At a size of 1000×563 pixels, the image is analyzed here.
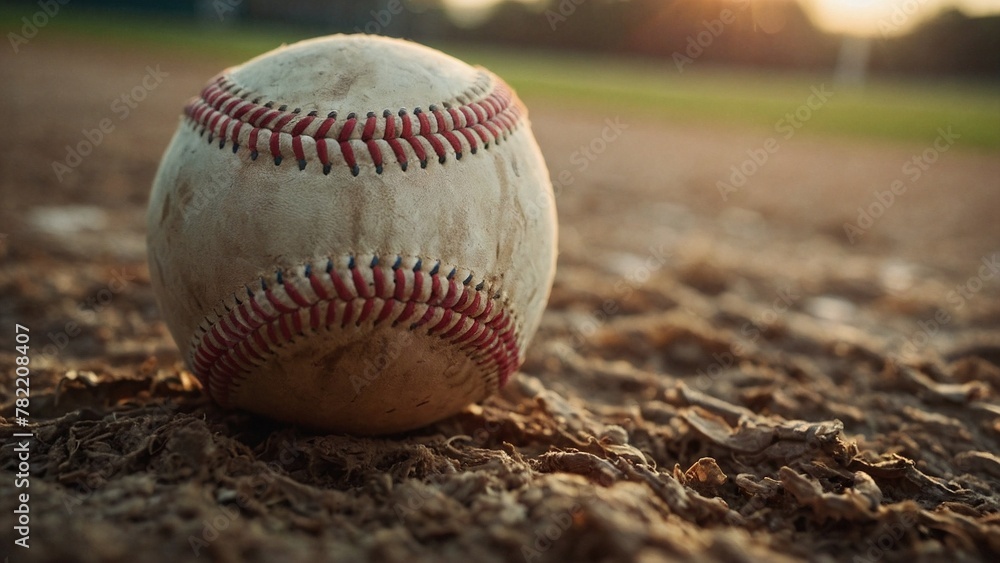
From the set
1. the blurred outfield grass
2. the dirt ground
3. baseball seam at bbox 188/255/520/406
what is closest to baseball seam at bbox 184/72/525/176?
baseball seam at bbox 188/255/520/406

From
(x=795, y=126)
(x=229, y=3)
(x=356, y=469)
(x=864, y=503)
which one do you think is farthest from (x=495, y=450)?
(x=229, y=3)

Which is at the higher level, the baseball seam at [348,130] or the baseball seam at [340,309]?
the baseball seam at [348,130]

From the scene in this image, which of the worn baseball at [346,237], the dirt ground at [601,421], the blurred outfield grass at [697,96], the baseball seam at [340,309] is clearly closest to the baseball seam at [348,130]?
the worn baseball at [346,237]

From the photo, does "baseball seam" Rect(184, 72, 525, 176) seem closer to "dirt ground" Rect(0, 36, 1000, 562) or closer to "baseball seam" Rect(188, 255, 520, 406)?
"baseball seam" Rect(188, 255, 520, 406)

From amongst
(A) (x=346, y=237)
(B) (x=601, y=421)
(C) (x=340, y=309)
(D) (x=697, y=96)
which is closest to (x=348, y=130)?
(A) (x=346, y=237)

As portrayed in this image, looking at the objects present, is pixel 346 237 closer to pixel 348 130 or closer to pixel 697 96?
Result: pixel 348 130

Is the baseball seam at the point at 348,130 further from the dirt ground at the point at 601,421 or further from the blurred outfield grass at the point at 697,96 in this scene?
the blurred outfield grass at the point at 697,96

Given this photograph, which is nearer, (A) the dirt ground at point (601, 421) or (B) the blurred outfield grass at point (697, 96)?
(A) the dirt ground at point (601, 421)
